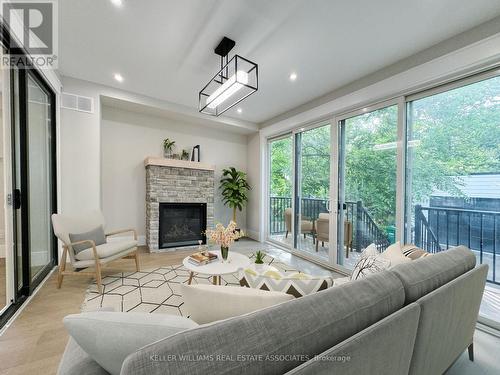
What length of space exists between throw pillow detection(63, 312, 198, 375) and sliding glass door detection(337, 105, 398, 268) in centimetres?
290

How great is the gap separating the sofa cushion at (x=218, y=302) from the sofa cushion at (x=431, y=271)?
58cm

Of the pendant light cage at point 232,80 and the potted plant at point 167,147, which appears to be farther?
the potted plant at point 167,147

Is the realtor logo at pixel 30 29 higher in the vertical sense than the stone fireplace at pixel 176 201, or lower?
higher

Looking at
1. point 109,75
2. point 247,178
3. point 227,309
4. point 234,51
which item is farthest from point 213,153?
point 227,309

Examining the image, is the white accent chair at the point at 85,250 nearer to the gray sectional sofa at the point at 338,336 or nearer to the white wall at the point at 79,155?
the white wall at the point at 79,155

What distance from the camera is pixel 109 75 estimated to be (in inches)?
123

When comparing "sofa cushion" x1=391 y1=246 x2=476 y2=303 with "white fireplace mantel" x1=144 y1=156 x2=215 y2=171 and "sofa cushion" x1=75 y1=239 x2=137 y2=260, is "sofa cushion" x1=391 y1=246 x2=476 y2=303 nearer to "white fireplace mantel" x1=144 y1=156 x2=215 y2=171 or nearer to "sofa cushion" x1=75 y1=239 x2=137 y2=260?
"sofa cushion" x1=75 y1=239 x2=137 y2=260

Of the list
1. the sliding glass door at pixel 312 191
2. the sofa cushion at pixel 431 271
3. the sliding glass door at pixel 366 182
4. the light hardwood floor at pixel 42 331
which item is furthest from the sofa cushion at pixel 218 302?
the sliding glass door at pixel 312 191

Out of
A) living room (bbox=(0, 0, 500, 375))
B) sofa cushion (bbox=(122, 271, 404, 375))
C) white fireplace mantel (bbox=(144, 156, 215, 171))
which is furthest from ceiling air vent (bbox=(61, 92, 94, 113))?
sofa cushion (bbox=(122, 271, 404, 375))

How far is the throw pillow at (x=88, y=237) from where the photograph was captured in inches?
102

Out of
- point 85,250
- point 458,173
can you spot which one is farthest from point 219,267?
point 458,173

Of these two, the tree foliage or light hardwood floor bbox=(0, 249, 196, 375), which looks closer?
light hardwood floor bbox=(0, 249, 196, 375)

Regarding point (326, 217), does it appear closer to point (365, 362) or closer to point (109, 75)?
point (365, 362)

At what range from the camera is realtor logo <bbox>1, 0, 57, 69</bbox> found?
75.8 inches
